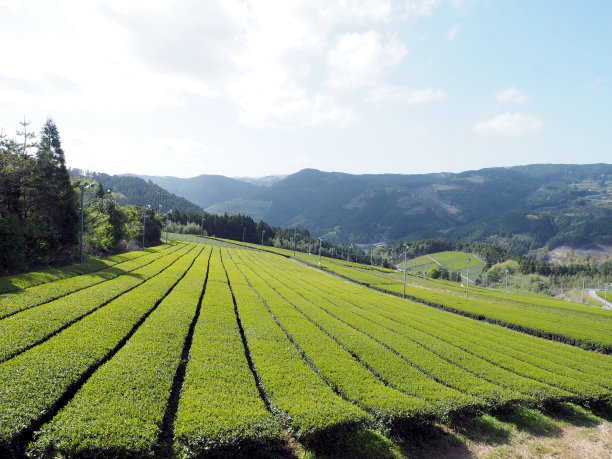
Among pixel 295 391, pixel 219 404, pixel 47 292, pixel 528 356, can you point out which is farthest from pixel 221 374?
pixel 528 356

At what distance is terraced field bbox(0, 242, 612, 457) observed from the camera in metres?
8.43

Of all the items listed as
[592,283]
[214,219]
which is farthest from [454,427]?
[592,283]

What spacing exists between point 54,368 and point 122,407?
338 cm

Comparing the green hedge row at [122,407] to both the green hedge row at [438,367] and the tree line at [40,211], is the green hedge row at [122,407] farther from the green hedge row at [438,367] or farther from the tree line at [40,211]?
the tree line at [40,211]

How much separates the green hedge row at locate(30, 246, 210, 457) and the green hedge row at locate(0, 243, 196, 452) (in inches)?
18.8

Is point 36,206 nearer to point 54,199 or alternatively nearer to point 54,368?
point 54,199

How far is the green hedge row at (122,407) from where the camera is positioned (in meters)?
7.59

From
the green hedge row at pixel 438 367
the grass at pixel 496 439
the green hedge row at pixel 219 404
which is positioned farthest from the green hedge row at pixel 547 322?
the green hedge row at pixel 219 404

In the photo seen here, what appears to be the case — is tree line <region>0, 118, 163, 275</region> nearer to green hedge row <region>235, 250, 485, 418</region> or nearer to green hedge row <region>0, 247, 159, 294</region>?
green hedge row <region>0, 247, 159, 294</region>

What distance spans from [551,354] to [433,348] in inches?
376

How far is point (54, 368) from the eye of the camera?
10.2 meters

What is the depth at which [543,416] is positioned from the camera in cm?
1359

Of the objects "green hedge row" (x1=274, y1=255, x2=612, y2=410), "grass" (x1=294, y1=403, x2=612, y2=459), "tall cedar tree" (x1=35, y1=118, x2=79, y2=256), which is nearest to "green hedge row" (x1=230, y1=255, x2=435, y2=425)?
"grass" (x1=294, y1=403, x2=612, y2=459)

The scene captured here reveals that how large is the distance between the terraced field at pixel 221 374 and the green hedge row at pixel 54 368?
1.9 inches
